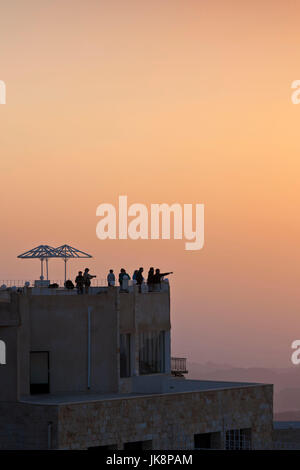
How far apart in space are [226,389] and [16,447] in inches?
494

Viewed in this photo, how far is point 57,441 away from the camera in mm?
57781

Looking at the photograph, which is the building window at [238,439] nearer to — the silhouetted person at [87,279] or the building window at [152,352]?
the building window at [152,352]

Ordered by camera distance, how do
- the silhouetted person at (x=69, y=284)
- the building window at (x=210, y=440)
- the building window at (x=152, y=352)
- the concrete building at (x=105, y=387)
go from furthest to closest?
the building window at (x=152, y=352) → the building window at (x=210, y=440) → the silhouetted person at (x=69, y=284) → the concrete building at (x=105, y=387)

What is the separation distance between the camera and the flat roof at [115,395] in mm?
59875

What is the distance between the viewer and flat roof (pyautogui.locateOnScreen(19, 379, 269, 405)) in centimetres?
5988

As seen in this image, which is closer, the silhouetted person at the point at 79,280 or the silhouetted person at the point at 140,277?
the silhouetted person at the point at 79,280

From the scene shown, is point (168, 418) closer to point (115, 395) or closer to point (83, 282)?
point (115, 395)

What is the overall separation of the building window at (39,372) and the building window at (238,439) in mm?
10059

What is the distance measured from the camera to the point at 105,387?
2512 inches

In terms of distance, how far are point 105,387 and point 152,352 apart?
424 cm

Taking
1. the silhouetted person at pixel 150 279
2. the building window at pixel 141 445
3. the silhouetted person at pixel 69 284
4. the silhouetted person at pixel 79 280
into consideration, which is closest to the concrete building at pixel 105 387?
the building window at pixel 141 445
